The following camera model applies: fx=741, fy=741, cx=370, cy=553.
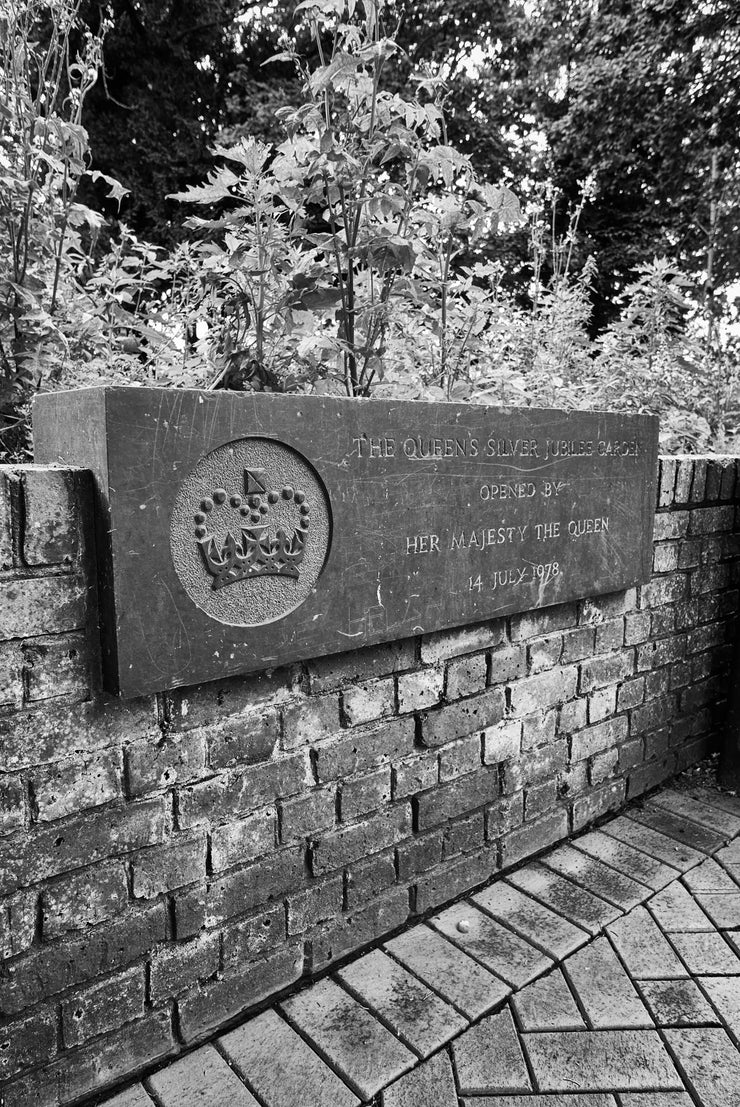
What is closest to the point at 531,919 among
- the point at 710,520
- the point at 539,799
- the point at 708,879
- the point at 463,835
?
the point at 463,835

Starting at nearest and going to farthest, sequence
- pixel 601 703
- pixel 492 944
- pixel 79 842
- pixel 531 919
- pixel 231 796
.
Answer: pixel 79 842 → pixel 231 796 → pixel 492 944 → pixel 531 919 → pixel 601 703

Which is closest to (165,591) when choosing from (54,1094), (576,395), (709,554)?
(54,1094)

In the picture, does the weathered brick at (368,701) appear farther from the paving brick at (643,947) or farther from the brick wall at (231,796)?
the paving brick at (643,947)

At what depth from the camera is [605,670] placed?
102 inches

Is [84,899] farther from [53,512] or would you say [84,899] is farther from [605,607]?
[605,607]

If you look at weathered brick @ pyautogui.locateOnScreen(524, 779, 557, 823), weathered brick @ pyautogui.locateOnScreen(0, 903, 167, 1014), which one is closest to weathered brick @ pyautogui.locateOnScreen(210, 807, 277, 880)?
weathered brick @ pyautogui.locateOnScreen(0, 903, 167, 1014)

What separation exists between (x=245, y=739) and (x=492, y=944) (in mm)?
933

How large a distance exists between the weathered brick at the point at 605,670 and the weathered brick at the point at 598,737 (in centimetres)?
15

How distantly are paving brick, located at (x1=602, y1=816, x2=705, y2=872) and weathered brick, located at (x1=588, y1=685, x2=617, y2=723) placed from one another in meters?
0.38

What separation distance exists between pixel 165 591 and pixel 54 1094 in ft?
3.26

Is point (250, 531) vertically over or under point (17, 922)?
over

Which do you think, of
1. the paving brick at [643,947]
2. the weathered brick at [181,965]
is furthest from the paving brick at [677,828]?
the weathered brick at [181,965]

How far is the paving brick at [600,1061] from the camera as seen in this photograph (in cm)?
155

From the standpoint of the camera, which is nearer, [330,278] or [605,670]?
[330,278]
